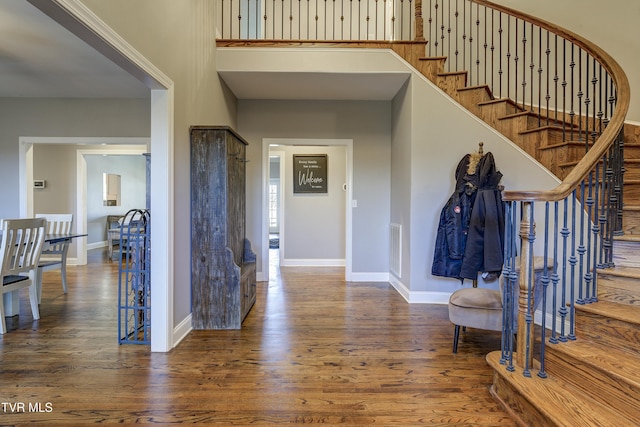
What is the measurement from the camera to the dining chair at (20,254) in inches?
107

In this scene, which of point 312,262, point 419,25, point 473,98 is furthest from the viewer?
point 312,262

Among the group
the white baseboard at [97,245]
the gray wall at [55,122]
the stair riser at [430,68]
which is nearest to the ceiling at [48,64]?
the gray wall at [55,122]

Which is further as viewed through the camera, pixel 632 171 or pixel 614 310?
pixel 632 171

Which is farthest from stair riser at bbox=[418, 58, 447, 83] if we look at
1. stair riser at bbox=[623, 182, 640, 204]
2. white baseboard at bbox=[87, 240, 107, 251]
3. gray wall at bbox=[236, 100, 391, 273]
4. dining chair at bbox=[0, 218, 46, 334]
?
white baseboard at bbox=[87, 240, 107, 251]

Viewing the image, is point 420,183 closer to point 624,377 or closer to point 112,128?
point 624,377

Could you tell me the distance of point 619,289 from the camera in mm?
1810

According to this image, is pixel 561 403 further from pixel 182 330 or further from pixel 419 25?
pixel 419 25

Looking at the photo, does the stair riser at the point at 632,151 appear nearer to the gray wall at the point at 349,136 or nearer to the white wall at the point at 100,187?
the gray wall at the point at 349,136

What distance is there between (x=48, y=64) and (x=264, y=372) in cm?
350

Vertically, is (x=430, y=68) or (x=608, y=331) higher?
(x=430, y=68)

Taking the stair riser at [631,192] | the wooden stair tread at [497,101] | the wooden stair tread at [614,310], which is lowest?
the wooden stair tread at [614,310]

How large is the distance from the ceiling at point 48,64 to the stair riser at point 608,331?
154 inches

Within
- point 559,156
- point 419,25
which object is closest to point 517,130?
point 559,156

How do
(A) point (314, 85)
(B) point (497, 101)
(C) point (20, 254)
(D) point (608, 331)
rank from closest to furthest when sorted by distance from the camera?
(D) point (608, 331) < (C) point (20, 254) < (B) point (497, 101) < (A) point (314, 85)
